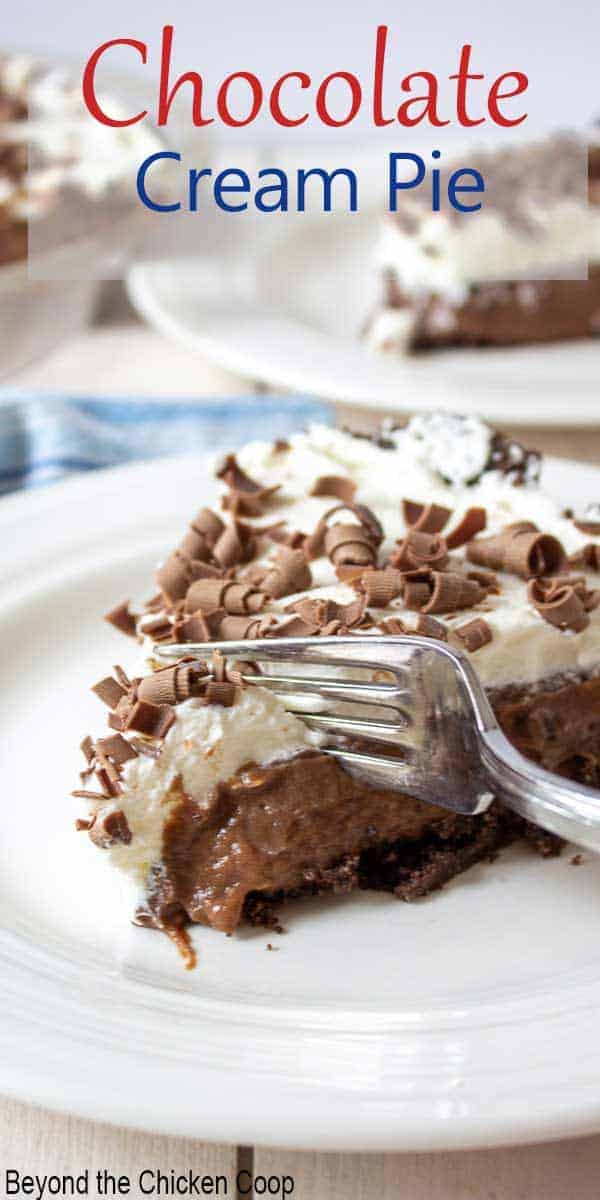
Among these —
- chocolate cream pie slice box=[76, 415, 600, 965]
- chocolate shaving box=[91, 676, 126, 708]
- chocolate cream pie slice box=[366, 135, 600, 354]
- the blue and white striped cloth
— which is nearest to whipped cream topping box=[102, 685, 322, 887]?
chocolate cream pie slice box=[76, 415, 600, 965]

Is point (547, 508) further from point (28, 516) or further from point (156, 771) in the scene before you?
point (28, 516)

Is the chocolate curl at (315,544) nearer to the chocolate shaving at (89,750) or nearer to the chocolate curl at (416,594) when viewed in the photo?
the chocolate curl at (416,594)

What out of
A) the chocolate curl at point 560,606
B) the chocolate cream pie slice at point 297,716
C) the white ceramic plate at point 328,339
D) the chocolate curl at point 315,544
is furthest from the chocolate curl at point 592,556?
the white ceramic plate at point 328,339

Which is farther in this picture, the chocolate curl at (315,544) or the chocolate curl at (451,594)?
the chocolate curl at (315,544)

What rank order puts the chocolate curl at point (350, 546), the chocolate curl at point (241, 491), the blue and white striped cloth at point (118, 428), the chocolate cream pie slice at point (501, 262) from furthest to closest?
the chocolate cream pie slice at point (501, 262) < the blue and white striped cloth at point (118, 428) < the chocolate curl at point (241, 491) < the chocolate curl at point (350, 546)

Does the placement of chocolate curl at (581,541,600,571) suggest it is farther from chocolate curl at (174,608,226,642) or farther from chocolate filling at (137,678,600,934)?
chocolate curl at (174,608,226,642)

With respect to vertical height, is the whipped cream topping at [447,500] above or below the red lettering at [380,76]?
below

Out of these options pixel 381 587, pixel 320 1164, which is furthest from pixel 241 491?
pixel 320 1164

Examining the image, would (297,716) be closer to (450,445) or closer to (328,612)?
(328,612)
